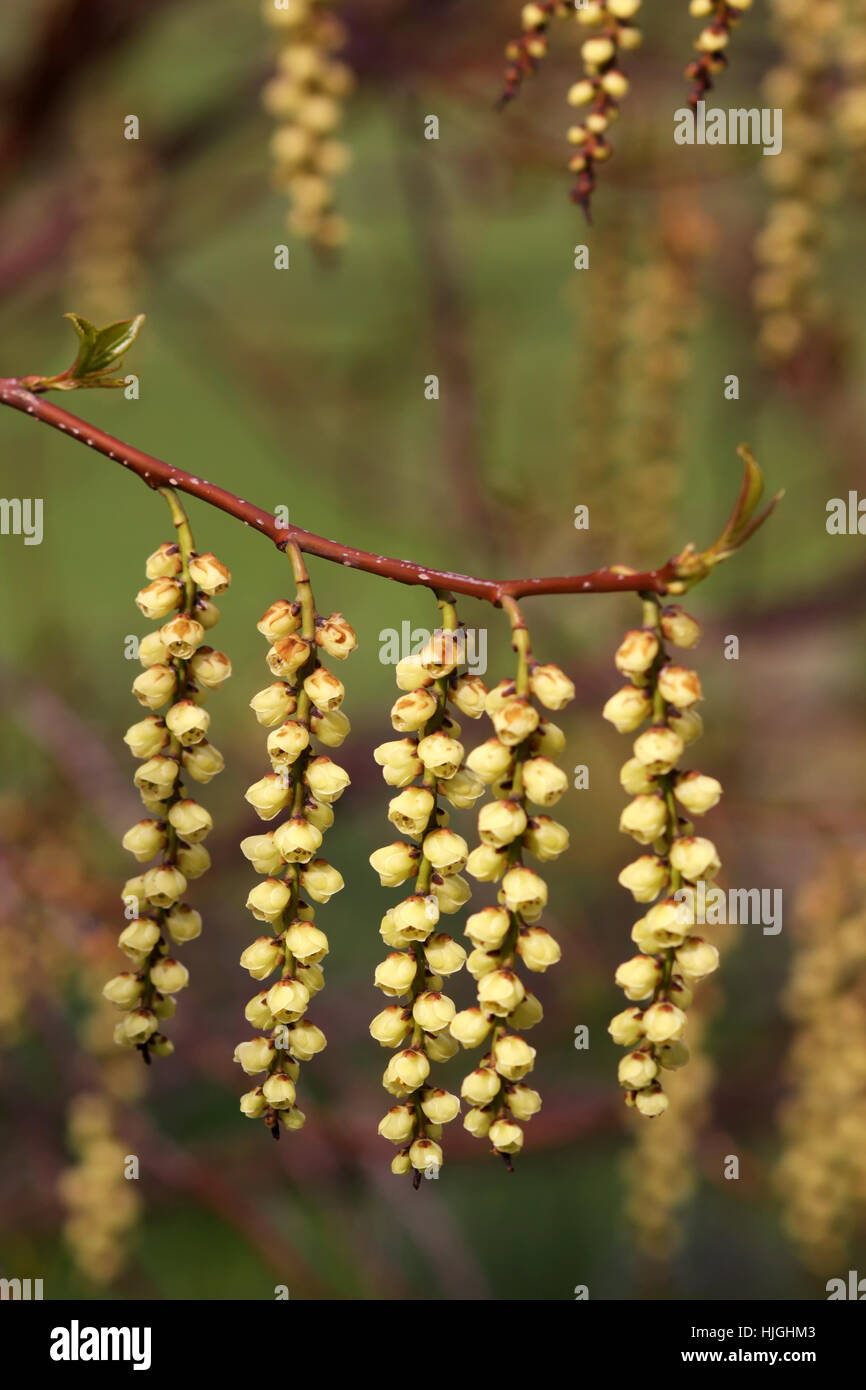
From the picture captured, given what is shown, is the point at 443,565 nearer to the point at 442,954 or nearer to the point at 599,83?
the point at 599,83

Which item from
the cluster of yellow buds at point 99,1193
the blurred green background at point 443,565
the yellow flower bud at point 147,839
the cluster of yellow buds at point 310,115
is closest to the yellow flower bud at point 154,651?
the yellow flower bud at point 147,839

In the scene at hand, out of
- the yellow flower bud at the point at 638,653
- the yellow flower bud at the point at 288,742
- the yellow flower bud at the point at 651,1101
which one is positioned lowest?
the yellow flower bud at the point at 651,1101

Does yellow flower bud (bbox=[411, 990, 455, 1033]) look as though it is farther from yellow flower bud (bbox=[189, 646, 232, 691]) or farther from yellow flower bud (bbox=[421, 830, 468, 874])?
yellow flower bud (bbox=[189, 646, 232, 691])

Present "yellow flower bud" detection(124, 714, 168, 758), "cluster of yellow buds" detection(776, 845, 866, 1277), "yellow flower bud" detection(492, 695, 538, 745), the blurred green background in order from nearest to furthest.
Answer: "yellow flower bud" detection(492, 695, 538, 745)
"yellow flower bud" detection(124, 714, 168, 758)
"cluster of yellow buds" detection(776, 845, 866, 1277)
the blurred green background

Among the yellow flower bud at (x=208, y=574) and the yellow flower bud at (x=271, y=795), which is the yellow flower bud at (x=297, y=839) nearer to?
the yellow flower bud at (x=271, y=795)

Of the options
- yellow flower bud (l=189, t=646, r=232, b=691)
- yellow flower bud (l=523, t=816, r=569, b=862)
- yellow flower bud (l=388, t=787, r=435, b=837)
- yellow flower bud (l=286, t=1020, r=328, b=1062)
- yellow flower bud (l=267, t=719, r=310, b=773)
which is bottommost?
yellow flower bud (l=286, t=1020, r=328, b=1062)

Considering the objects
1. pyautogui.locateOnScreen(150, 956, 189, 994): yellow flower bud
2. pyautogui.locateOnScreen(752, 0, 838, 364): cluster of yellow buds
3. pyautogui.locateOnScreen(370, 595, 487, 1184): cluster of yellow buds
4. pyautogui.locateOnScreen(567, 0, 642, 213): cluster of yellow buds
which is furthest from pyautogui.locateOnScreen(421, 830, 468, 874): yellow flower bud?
pyautogui.locateOnScreen(752, 0, 838, 364): cluster of yellow buds

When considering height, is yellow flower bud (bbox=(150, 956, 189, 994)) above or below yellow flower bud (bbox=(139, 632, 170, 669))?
below
